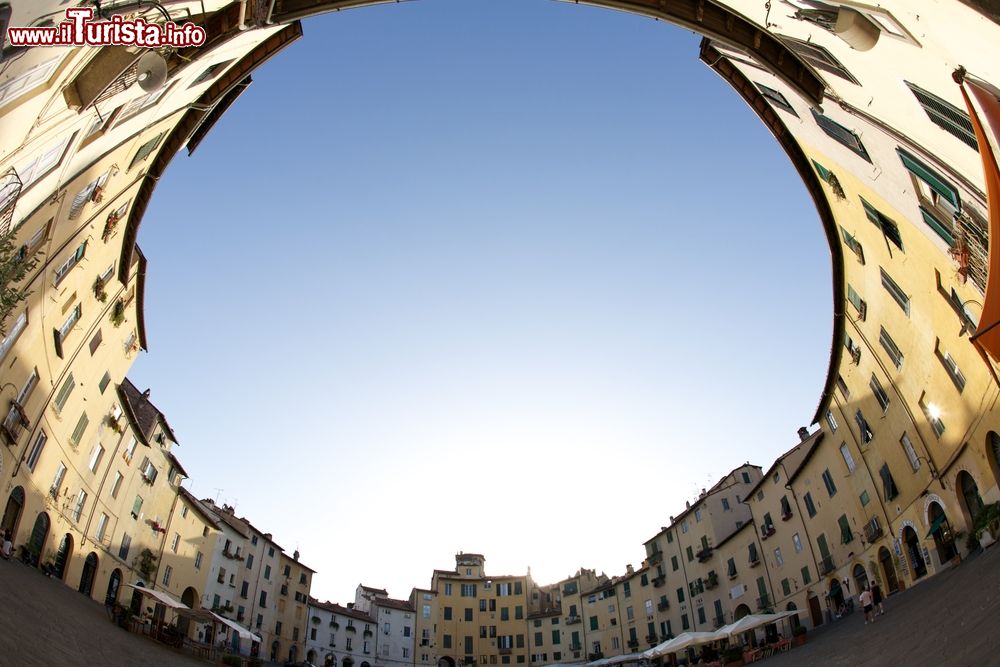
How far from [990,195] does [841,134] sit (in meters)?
10.2

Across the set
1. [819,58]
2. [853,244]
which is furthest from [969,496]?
[819,58]

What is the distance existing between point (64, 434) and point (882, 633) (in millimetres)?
31850

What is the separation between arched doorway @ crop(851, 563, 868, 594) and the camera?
90.3 ft

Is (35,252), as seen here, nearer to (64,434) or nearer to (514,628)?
(64,434)

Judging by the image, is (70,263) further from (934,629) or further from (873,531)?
(873,531)

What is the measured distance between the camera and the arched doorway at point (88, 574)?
2612 cm

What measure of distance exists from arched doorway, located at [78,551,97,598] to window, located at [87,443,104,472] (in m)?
4.16

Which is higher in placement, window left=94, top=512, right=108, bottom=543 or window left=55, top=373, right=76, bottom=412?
window left=55, top=373, right=76, bottom=412

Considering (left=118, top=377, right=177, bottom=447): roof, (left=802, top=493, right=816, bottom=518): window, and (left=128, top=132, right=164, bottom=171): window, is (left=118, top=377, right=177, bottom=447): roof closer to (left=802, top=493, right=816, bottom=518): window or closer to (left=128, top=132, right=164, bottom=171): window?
(left=128, top=132, right=164, bottom=171): window

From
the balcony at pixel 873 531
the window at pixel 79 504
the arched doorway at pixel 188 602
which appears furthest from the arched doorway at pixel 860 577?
the arched doorway at pixel 188 602

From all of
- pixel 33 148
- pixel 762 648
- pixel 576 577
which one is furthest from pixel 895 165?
→ pixel 576 577

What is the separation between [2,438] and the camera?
18.8 meters

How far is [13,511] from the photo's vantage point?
20297mm

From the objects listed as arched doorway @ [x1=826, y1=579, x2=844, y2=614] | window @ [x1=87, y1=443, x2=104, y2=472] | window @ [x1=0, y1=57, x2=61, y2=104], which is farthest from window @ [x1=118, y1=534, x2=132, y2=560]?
arched doorway @ [x1=826, y1=579, x2=844, y2=614]
